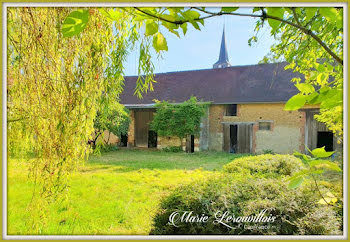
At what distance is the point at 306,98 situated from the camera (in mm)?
704

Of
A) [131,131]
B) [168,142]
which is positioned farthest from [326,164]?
[131,131]

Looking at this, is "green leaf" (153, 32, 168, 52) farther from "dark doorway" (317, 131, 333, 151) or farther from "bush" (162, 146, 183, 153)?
"bush" (162, 146, 183, 153)

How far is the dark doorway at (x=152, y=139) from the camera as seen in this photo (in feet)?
44.7

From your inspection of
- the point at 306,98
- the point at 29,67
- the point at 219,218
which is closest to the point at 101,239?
the point at 219,218

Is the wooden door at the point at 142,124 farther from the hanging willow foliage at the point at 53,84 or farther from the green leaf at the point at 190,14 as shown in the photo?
the green leaf at the point at 190,14

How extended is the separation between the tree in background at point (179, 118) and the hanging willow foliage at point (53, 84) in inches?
406

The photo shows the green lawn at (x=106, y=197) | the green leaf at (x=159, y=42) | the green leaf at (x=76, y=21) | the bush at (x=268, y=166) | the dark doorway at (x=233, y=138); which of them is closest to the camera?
the green leaf at (x=76, y=21)

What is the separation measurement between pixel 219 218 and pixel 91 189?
407 centimetres

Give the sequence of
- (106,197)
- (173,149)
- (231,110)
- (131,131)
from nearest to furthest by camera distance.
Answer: (106,197)
(231,110)
(173,149)
(131,131)

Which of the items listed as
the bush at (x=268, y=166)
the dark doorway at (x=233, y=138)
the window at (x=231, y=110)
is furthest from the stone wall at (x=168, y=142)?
the bush at (x=268, y=166)

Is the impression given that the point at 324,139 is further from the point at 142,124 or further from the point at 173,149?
the point at 142,124

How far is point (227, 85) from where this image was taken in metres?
12.4

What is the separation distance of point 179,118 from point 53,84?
1083 centimetres

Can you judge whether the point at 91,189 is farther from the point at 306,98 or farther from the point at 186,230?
the point at 306,98
